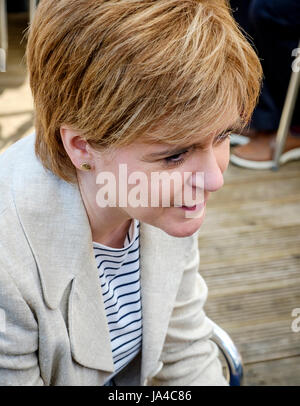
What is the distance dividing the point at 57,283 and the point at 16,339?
103mm

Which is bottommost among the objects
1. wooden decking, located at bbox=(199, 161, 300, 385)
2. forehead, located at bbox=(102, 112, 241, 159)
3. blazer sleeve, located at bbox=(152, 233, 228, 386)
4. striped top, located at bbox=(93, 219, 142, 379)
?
wooden decking, located at bbox=(199, 161, 300, 385)

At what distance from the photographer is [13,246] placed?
2.76 ft

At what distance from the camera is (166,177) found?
814mm

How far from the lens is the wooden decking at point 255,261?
1711 millimetres

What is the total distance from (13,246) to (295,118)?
2157 mm

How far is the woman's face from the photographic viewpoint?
31.3 inches

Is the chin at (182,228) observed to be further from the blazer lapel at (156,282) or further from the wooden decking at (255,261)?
the wooden decking at (255,261)

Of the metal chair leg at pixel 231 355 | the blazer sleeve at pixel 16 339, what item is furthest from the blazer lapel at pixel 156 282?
the blazer sleeve at pixel 16 339

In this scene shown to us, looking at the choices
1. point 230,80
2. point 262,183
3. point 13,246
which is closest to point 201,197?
point 230,80

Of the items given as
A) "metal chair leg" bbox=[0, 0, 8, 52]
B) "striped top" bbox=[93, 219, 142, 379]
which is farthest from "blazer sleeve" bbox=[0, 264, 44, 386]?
"metal chair leg" bbox=[0, 0, 8, 52]

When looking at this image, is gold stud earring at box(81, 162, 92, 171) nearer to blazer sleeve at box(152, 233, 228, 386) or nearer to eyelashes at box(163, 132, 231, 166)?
eyelashes at box(163, 132, 231, 166)

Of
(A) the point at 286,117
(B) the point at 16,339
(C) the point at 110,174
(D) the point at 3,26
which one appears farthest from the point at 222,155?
(D) the point at 3,26

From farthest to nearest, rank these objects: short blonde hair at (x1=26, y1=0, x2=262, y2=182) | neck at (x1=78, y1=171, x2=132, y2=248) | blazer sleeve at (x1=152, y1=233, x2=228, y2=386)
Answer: blazer sleeve at (x1=152, y1=233, x2=228, y2=386) < neck at (x1=78, y1=171, x2=132, y2=248) < short blonde hair at (x1=26, y1=0, x2=262, y2=182)
